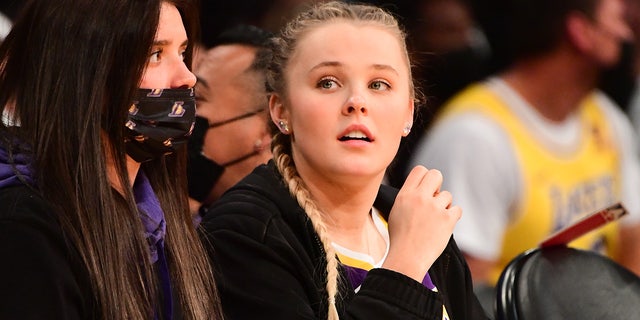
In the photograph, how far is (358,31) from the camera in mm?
2307

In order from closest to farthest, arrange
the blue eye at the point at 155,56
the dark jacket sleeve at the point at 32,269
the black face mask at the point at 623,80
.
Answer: the dark jacket sleeve at the point at 32,269 < the blue eye at the point at 155,56 < the black face mask at the point at 623,80

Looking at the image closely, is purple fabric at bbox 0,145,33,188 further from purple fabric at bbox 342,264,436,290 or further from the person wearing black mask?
the person wearing black mask

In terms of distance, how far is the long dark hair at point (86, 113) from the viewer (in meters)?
1.83

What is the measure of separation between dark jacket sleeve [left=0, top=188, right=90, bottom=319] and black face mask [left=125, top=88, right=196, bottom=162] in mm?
224

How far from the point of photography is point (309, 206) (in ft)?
7.38

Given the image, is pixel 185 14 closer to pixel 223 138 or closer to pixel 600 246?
pixel 223 138

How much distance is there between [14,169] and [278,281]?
1.79ft

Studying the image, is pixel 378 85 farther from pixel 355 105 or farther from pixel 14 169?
pixel 14 169

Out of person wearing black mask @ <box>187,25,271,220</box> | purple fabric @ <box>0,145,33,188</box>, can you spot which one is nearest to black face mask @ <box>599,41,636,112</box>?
person wearing black mask @ <box>187,25,271,220</box>

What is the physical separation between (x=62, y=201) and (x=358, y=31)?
29.4 inches

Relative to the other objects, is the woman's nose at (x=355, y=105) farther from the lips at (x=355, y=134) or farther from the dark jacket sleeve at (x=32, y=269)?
the dark jacket sleeve at (x=32, y=269)

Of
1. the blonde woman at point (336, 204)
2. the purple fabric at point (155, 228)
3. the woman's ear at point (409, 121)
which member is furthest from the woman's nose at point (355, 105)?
the purple fabric at point (155, 228)

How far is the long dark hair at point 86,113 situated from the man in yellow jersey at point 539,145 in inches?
85.6

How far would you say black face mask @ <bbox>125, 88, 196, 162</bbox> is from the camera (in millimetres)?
1926
